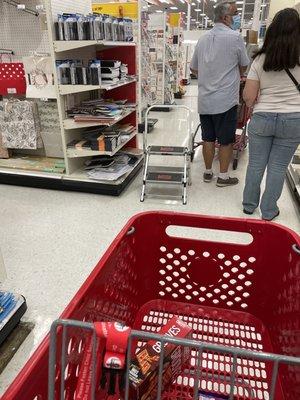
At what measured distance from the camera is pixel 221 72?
10.4 ft

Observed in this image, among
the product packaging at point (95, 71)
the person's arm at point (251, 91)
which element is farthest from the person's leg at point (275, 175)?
the product packaging at point (95, 71)

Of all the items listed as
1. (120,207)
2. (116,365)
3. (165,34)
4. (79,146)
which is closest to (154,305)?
(116,365)

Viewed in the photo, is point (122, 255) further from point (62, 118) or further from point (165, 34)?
point (165, 34)

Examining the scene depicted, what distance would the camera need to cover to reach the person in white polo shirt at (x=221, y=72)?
121 inches

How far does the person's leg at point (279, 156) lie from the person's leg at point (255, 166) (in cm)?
5

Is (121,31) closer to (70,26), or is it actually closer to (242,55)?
(70,26)

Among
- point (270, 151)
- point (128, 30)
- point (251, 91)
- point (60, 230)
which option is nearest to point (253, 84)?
point (251, 91)

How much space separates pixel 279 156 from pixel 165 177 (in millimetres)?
1178

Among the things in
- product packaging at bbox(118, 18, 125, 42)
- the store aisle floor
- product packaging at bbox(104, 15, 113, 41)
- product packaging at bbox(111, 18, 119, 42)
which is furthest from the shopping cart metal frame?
product packaging at bbox(118, 18, 125, 42)

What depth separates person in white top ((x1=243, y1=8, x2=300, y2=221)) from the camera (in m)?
2.27

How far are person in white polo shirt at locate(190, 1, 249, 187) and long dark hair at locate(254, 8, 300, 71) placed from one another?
2.54 feet

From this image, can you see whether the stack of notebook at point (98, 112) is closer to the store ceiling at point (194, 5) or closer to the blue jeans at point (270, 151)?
the blue jeans at point (270, 151)

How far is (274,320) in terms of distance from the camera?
52.3 inches

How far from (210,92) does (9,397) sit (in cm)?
317
